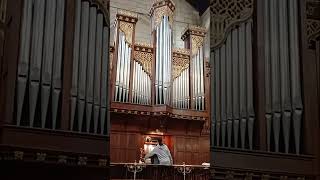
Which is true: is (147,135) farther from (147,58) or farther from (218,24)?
(218,24)

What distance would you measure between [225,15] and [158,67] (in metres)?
5.54

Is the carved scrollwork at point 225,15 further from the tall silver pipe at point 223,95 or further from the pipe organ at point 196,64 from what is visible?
the pipe organ at point 196,64

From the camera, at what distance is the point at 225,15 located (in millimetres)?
6586

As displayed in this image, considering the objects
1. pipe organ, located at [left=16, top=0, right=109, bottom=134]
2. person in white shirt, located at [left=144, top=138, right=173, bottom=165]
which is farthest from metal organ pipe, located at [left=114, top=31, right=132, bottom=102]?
pipe organ, located at [left=16, top=0, right=109, bottom=134]

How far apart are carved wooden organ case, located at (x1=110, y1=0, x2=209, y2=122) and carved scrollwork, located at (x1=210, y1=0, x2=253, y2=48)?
17.2 feet

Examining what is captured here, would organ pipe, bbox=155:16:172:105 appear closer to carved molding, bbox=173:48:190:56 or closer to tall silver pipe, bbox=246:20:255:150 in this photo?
carved molding, bbox=173:48:190:56

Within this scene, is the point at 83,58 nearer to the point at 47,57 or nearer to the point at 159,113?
the point at 47,57

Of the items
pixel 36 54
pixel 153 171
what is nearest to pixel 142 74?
pixel 153 171

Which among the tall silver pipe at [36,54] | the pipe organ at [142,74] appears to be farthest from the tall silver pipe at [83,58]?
the pipe organ at [142,74]

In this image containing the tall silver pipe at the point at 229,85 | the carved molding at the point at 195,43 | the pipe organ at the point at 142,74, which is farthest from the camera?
the carved molding at the point at 195,43

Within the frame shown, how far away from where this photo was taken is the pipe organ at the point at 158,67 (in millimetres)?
11766

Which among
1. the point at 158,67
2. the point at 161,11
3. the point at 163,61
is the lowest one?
the point at 158,67

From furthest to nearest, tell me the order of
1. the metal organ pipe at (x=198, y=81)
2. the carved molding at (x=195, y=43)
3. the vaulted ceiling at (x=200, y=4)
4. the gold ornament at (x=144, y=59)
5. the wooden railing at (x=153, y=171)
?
1. the vaulted ceiling at (x=200, y=4)
2. the carved molding at (x=195, y=43)
3. the metal organ pipe at (x=198, y=81)
4. the gold ornament at (x=144, y=59)
5. the wooden railing at (x=153, y=171)

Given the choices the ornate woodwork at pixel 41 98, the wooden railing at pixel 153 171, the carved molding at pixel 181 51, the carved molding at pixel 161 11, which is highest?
the carved molding at pixel 161 11
